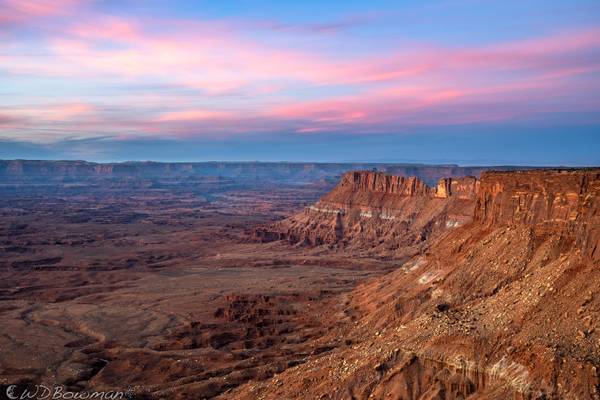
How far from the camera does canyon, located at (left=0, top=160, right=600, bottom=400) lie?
1195 inches

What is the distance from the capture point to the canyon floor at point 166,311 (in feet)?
159

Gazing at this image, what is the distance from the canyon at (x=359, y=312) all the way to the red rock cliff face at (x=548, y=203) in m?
0.13

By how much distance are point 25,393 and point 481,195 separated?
3915 cm

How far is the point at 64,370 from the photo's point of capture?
49719mm

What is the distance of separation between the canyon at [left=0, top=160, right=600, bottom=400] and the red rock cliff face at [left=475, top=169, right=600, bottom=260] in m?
0.13

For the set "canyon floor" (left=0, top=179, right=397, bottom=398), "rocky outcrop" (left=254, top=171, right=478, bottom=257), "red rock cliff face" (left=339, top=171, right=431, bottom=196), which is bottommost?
"canyon floor" (left=0, top=179, right=397, bottom=398)

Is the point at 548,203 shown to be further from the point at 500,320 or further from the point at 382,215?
the point at 382,215

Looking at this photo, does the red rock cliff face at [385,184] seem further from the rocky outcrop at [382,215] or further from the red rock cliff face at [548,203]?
the red rock cliff face at [548,203]

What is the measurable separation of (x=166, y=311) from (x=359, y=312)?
2406 centimetres

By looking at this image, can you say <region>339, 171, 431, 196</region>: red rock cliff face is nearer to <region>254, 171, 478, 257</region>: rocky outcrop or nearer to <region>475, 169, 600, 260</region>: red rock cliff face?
<region>254, 171, 478, 257</region>: rocky outcrop

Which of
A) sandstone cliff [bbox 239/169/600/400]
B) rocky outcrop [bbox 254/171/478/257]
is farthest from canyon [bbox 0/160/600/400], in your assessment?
rocky outcrop [bbox 254/171/478/257]

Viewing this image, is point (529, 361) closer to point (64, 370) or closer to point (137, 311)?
point (64, 370)

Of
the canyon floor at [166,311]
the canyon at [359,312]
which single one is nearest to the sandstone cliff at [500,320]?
the canyon at [359,312]

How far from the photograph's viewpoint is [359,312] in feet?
198
